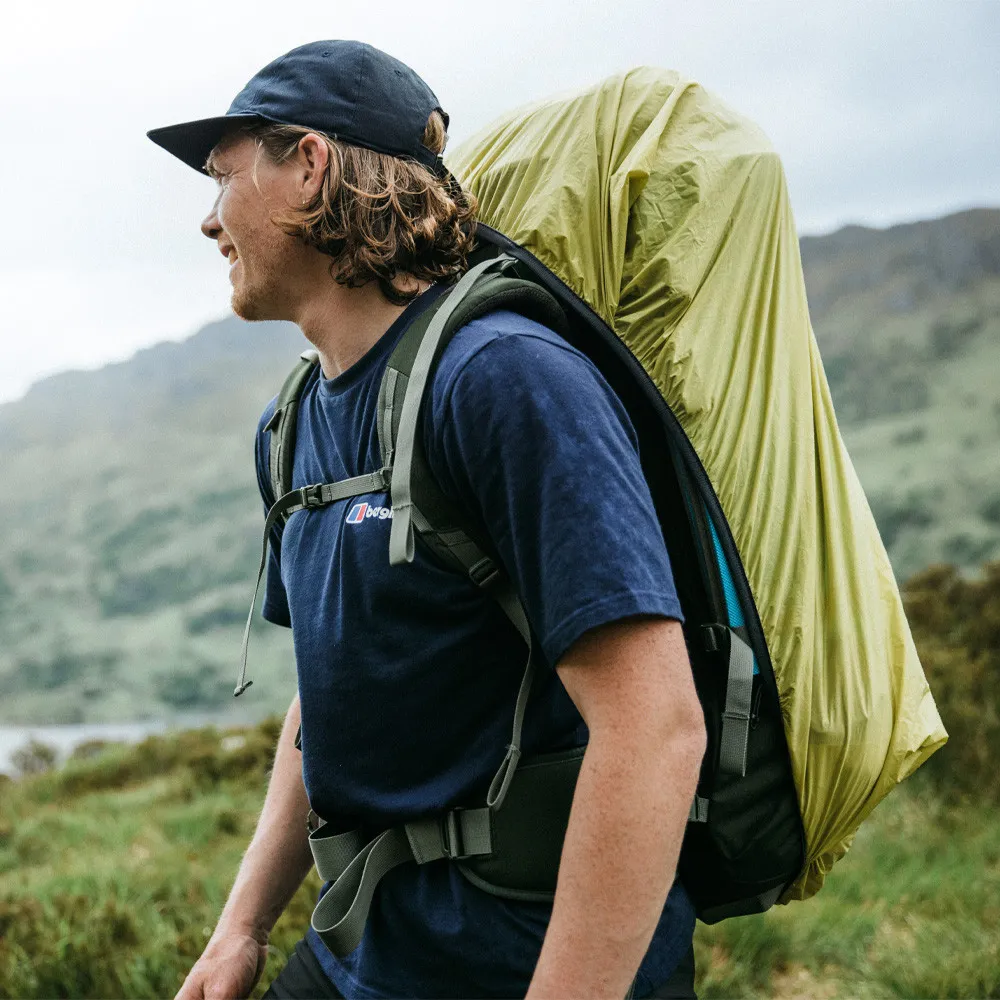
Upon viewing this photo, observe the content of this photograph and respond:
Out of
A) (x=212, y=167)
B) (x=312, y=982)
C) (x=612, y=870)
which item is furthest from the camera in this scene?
(x=212, y=167)

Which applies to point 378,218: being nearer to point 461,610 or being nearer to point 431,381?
point 431,381

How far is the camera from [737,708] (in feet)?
4.94

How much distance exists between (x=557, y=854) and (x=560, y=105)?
1153 millimetres

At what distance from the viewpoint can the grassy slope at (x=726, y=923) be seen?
3.93 metres

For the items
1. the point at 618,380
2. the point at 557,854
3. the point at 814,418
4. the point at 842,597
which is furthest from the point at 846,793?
the point at 618,380

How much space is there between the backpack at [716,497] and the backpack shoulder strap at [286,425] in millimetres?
150

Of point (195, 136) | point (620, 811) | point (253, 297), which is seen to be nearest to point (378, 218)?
point (253, 297)

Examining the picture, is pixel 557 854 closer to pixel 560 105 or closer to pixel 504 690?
pixel 504 690

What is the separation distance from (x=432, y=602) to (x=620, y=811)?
0.38 meters

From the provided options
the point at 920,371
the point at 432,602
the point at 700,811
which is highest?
the point at 432,602

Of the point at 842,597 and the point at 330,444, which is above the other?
the point at 330,444

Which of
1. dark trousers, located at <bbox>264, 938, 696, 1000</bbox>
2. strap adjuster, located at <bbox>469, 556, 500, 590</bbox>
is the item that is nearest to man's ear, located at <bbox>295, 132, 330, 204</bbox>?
strap adjuster, located at <bbox>469, 556, 500, 590</bbox>

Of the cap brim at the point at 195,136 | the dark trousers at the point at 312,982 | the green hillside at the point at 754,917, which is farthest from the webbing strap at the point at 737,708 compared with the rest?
the green hillside at the point at 754,917

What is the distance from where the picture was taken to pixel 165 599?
2089 inches
